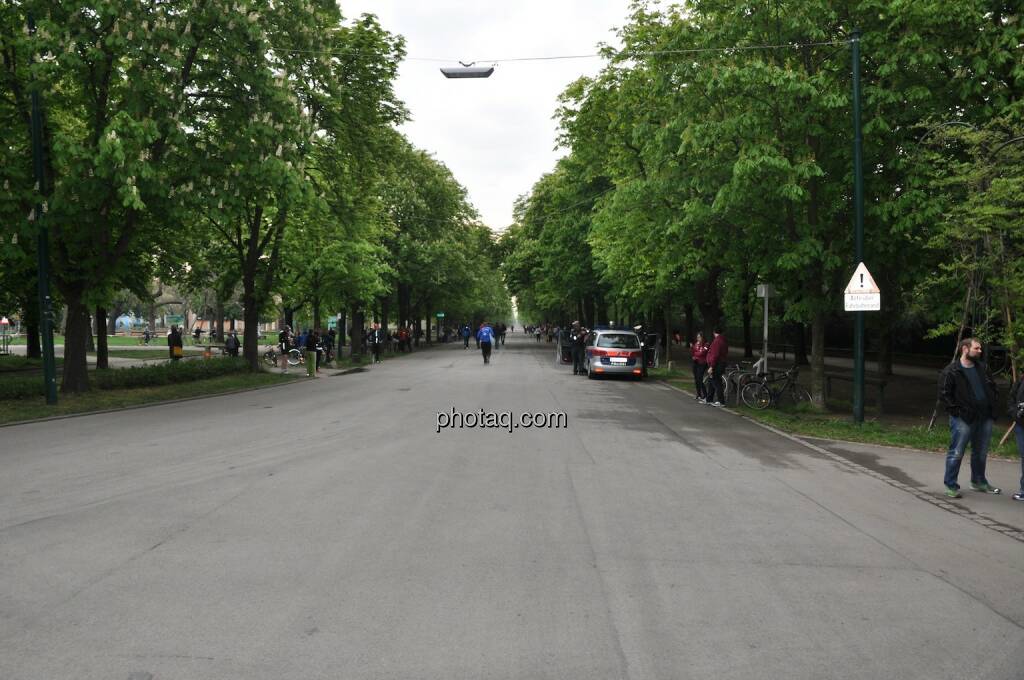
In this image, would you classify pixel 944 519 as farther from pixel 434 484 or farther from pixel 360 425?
pixel 360 425

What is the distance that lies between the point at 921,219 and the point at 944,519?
25.3ft

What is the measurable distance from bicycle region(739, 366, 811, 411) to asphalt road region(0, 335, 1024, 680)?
6.35 meters

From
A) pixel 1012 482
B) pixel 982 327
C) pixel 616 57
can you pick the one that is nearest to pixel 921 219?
pixel 982 327

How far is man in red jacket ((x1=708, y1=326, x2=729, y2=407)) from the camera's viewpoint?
1761 cm

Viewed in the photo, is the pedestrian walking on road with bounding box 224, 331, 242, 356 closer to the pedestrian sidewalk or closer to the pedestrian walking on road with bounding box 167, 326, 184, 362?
the pedestrian walking on road with bounding box 167, 326, 184, 362

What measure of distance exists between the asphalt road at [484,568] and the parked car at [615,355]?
14922mm

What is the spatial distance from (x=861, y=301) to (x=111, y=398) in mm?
15376

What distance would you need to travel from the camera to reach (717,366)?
1783 cm

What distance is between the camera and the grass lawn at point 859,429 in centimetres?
1179

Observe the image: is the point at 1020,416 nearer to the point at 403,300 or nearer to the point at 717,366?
the point at 717,366

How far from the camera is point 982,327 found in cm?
1216

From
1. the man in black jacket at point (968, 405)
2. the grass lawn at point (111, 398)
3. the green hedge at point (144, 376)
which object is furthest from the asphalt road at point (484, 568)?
the green hedge at point (144, 376)

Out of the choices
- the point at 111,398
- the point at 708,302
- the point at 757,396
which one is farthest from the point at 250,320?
the point at 757,396

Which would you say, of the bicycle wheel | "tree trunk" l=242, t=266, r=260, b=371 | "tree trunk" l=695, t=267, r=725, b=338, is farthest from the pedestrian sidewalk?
"tree trunk" l=242, t=266, r=260, b=371
